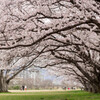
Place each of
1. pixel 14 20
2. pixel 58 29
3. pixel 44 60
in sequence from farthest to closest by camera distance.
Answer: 1. pixel 44 60
2. pixel 14 20
3. pixel 58 29

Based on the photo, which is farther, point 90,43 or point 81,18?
point 90,43

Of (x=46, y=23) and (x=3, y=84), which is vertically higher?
(x=46, y=23)

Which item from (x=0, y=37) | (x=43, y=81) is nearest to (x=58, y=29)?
(x=0, y=37)

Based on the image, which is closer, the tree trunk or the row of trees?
the row of trees

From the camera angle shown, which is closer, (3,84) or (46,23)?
(46,23)

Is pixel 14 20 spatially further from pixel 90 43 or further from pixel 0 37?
pixel 90 43

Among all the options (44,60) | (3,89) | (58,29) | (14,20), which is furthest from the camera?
(3,89)

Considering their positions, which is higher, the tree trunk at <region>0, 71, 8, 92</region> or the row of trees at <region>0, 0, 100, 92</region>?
the row of trees at <region>0, 0, 100, 92</region>

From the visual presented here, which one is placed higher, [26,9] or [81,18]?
[26,9]

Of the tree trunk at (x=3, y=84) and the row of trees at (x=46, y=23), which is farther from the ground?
the row of trees at (x=46, y=23)

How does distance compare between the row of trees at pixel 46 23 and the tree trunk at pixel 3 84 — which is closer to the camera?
the row of trees at pixel 46 23

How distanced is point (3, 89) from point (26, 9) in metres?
23.2

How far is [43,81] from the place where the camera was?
4232 inches

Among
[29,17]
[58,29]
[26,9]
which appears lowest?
[58,29]
